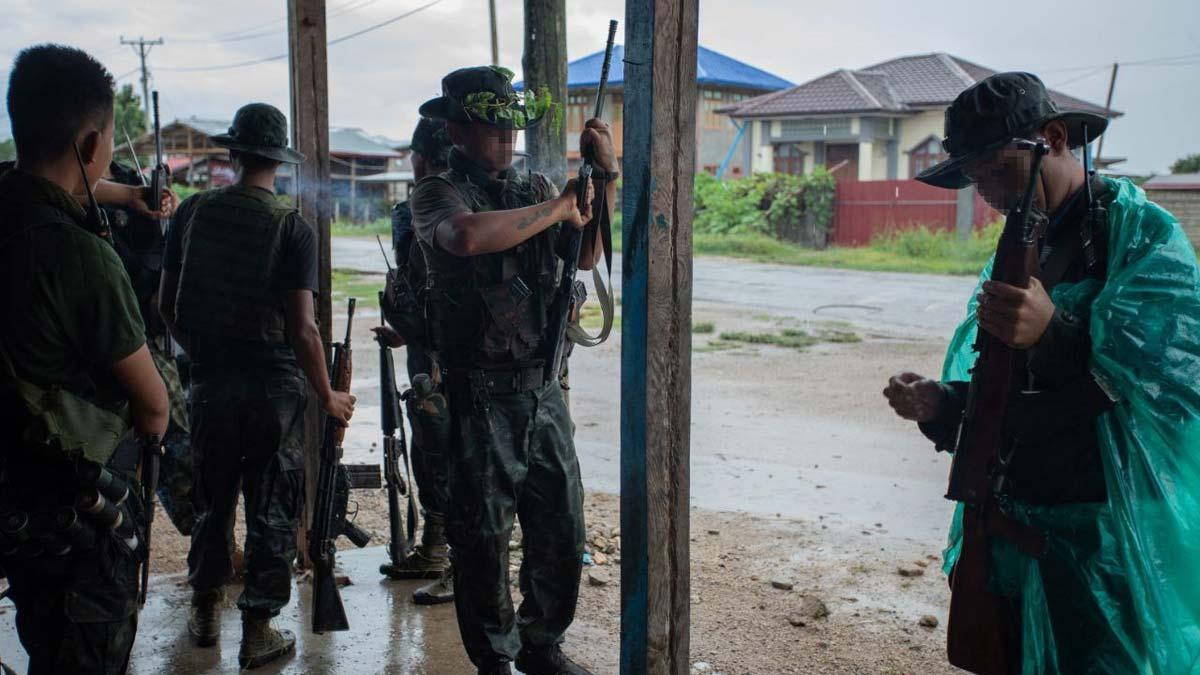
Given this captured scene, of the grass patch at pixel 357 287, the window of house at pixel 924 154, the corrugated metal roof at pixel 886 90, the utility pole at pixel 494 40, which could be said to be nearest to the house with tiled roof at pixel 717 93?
the corrugated metal roof at pixel 886 90

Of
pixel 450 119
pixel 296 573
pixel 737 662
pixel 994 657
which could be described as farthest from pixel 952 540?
pixel 296 573

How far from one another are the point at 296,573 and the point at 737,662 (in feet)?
6.91

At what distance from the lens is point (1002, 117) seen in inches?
101

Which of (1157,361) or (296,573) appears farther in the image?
(296,573)

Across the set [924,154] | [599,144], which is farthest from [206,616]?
[924,154]

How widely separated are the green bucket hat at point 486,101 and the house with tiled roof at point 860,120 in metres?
29.2

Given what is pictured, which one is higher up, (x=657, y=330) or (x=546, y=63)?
(x=546, y=63)

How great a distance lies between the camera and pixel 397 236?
457cm

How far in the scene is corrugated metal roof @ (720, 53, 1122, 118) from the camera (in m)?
31.8

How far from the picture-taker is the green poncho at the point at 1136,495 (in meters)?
2.36

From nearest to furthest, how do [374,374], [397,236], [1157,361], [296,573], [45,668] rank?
1. [1157,361]
2. [45,668]
3. [397,236]
4. [296,573]
5. [374,374]

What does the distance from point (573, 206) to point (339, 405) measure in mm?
1267

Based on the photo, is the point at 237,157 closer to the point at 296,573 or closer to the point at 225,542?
the point at 225,542

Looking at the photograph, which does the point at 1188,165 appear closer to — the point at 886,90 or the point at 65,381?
the point at 886,90
